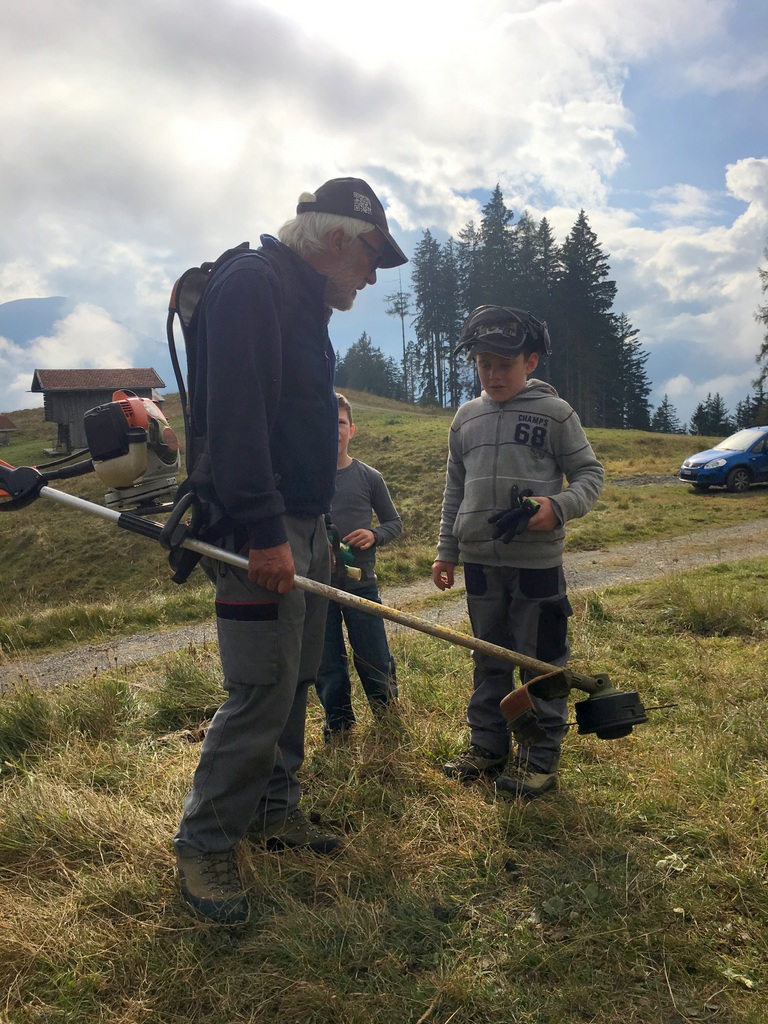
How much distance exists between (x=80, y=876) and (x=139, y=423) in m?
1.69

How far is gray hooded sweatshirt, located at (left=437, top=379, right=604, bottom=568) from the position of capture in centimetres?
316

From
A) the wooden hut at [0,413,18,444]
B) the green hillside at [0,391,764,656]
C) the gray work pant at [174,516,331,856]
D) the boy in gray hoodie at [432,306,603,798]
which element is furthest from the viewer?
the wooden hut at [0,413,18,444]

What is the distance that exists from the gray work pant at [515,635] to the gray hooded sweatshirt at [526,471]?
0.09m

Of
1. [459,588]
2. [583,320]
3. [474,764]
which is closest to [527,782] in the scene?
[474,764]

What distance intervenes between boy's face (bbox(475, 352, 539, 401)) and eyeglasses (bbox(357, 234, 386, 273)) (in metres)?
0.67

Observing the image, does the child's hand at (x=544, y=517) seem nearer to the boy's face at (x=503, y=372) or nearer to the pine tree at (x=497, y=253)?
the boy's face at (x=503, y=372)

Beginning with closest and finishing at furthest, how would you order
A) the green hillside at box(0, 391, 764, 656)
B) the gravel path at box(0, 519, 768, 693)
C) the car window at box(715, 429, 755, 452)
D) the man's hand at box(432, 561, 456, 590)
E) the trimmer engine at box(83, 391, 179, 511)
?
the trimmer engine at box(83, 391, 179, 511), the man's hand at box(432, 561, 456, 590), the gravel path at box(0, 519, 768, 693), the green hillside at box(0, 391, 764, 656), the car window at box(715, 429, 755, 452)

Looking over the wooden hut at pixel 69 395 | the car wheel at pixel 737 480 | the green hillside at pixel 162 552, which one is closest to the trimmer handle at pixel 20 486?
the green hillside at pixel 162 552

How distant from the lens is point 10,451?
37.6 m

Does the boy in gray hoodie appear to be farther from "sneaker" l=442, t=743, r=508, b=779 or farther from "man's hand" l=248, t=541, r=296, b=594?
"man's hand" l=248, t=541, r=296, b=594

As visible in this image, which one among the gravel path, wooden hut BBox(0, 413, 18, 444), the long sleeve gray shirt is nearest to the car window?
the gravel path

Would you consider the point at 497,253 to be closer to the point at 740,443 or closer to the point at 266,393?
the point at 740,443

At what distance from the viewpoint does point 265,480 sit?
7.48ft

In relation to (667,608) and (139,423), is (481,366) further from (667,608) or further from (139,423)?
(667,608)
